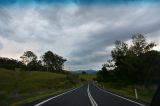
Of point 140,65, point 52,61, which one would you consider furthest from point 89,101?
point 52,61

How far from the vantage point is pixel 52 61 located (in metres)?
195

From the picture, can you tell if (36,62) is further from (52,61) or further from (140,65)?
(140,65)

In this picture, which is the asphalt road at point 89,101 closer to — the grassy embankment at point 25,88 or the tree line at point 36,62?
the grassy embankment at point 25,88

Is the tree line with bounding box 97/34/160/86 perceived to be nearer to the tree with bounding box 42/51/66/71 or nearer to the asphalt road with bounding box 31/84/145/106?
the asphalt road with bounding box 31/84/145/106

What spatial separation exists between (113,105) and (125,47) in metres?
100

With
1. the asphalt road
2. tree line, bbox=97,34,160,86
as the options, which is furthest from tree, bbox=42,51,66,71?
the asphalt road

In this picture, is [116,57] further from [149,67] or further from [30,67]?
[30,67]

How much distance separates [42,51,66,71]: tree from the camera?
194 meters

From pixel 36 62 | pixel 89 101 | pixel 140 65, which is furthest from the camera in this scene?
pixel 36 62

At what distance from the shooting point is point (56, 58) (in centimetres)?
19475

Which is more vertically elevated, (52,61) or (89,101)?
(52,61)

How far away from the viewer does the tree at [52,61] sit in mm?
194000

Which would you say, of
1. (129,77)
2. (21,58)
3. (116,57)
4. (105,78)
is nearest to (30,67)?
(21,58)

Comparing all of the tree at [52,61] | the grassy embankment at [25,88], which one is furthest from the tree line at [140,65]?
the tree at [52,61]
